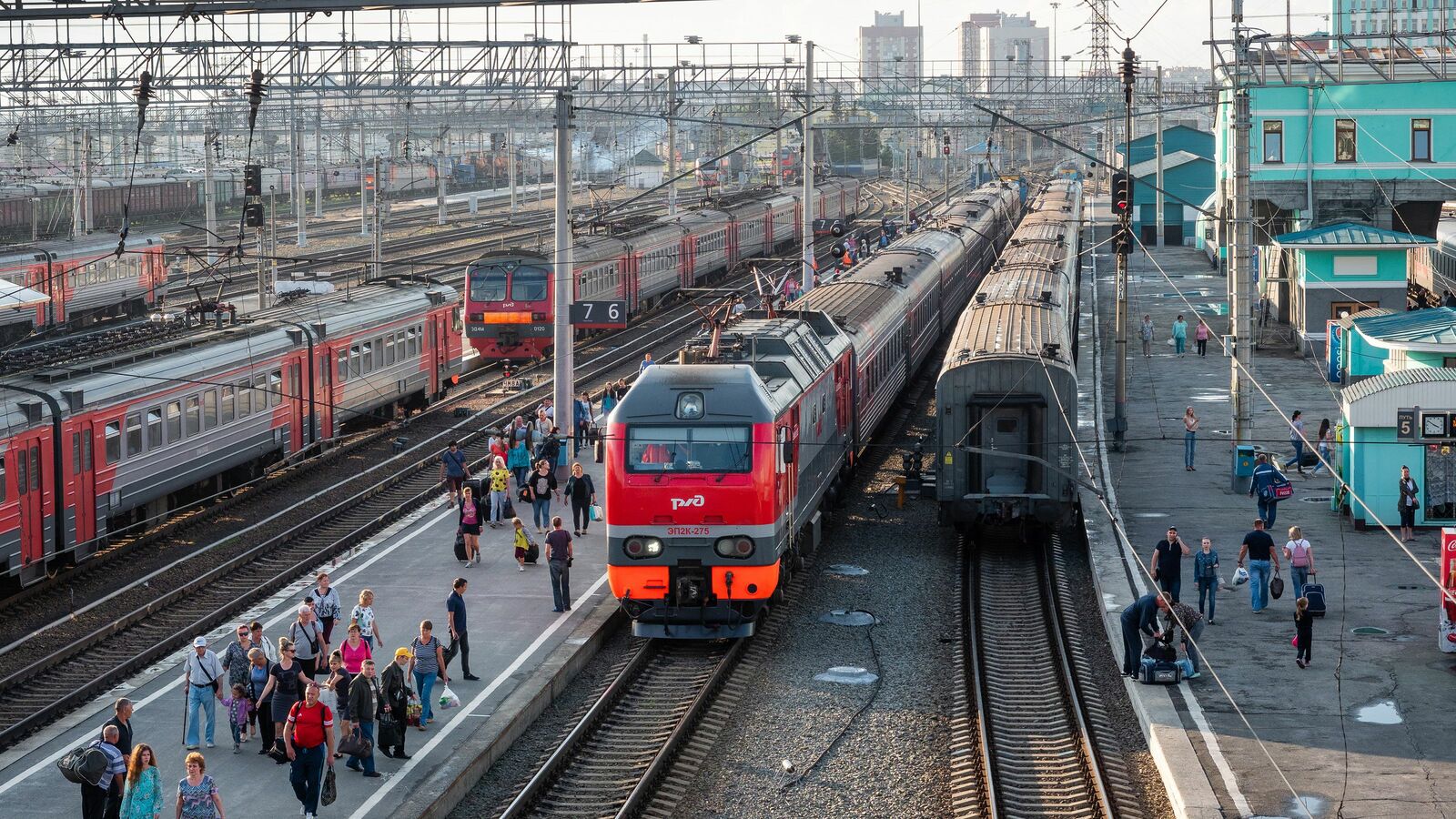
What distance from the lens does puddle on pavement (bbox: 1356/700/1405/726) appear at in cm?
1656

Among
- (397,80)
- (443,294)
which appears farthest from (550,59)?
(443,294)

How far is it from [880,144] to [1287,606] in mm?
131979

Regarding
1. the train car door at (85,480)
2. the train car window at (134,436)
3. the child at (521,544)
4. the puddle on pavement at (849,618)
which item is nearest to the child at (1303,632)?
the puddle on pavement at (849,618)

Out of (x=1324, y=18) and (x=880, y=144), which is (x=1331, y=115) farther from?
(x=880, y=144)

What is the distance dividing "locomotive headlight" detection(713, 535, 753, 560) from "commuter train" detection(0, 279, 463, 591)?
897 cm

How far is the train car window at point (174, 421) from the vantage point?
26.1m

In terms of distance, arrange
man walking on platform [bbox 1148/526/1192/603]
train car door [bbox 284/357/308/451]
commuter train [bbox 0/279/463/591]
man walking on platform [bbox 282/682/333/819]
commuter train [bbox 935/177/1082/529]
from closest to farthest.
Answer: man walking on platform [bbox 282/682/333/819]
man walking on platform [bbox 1148/526/1192/603]
commuter train [bbox 0/279/463/591]
commuter train [bbox 935/177/1082/529]
train car door [bbox 284/357/308/451]

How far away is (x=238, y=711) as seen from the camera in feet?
52.4

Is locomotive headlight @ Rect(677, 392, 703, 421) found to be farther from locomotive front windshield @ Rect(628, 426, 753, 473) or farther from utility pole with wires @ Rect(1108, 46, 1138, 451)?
utility pole with wires @ Rect(1108, 46, 1138, 451)

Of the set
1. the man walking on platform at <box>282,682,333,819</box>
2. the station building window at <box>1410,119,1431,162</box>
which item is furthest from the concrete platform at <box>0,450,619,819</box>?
the station building window at <box>1410,119,1431,162</box>

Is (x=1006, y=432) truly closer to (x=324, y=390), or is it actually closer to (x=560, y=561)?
(x=560, y=561)

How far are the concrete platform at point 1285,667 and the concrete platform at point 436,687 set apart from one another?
6.14m

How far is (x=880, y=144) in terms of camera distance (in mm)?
150875

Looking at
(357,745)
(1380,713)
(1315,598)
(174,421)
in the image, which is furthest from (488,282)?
(1380,713)
